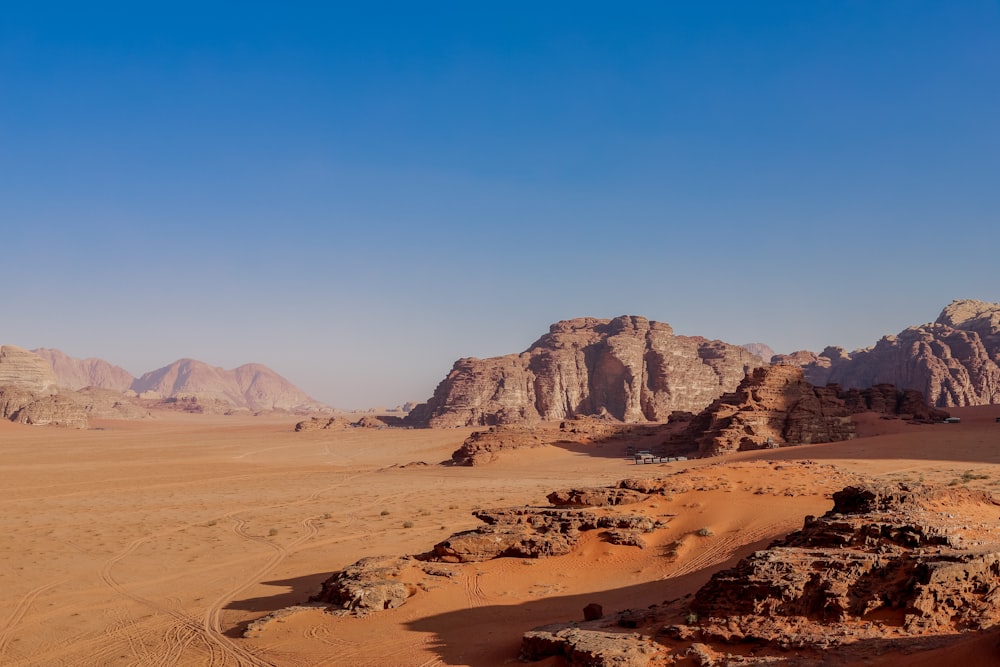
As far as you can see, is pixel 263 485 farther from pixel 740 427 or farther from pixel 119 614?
pixel 740 427

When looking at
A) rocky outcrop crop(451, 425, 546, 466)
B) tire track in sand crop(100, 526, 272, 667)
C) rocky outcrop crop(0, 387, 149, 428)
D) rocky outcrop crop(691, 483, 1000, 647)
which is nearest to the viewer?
rocky outcrop crop(691, 483, 1000, 647)

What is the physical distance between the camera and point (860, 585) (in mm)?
7160

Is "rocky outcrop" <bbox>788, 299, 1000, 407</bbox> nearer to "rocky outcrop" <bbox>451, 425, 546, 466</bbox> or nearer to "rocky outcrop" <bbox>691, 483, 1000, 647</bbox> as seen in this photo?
"rocky outcrop" <bbox>451, 425, 546, 466</bbox>

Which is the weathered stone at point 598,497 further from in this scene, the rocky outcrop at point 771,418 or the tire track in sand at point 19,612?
the rocky outcrop at point 771,418

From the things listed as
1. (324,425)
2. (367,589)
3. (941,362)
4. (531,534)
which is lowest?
(324,425)

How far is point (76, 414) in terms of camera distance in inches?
3504

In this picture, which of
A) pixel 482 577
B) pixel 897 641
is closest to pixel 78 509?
pixel 482 577

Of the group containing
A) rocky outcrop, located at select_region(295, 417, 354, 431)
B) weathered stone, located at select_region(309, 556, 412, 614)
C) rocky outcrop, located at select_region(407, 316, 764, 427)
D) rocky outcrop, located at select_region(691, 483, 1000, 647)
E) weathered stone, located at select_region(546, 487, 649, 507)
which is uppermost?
rocky outcrop, located at select_region(407, 316, 764, 427)

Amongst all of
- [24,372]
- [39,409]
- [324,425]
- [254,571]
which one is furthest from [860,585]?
[24,372]

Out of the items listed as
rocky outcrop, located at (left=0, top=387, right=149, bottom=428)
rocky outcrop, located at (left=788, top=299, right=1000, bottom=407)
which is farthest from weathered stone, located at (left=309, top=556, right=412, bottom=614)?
rocky outcrop, located at (left=0, top=387, right=149, bottom=428)

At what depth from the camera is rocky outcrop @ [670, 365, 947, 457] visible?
39.1 meters

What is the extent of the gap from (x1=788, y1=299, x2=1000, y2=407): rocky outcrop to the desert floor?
3833 centimetres

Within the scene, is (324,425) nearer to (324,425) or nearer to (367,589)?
(324,425)

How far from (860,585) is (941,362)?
75459 millimetres
